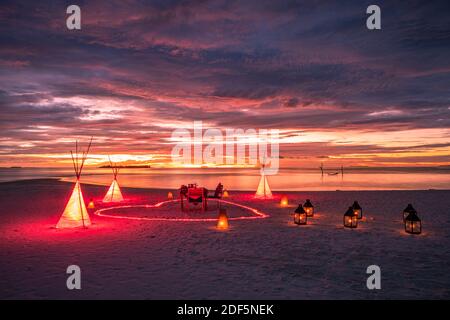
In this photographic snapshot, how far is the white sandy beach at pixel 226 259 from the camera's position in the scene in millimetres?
6781

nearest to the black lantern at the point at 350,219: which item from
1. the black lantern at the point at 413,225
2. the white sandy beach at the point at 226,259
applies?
the white sandy beach at the point at 226,259

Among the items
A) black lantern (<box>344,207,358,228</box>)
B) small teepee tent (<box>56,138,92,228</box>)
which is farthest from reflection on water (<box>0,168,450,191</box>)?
small teepee tent (<box>56,138,92,228</box>)

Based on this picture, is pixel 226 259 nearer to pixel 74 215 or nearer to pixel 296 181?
pixel 74 215

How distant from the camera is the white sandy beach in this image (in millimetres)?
6781

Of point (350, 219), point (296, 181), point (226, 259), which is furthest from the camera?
point (296, 181)

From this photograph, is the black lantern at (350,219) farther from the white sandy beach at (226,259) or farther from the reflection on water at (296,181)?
the reflection on water at (296,181)

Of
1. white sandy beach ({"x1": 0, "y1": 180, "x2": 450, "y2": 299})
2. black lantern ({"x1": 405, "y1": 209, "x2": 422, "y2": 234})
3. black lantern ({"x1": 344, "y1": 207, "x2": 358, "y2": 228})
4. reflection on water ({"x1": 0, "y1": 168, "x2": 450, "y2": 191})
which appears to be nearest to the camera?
white sandy beach ({"x1": 0, "y1": 180, "x2": 450, "y2": 299})

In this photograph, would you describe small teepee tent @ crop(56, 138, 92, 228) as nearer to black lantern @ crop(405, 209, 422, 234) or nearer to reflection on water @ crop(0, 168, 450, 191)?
black lantern @ crop(405, 209, 422, 234)

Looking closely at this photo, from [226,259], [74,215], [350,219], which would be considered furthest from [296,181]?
[226,259]

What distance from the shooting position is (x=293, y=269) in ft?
26.7

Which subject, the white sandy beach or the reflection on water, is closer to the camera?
the white sandy beach

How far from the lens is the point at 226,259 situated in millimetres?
9055

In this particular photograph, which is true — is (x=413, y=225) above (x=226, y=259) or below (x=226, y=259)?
above
